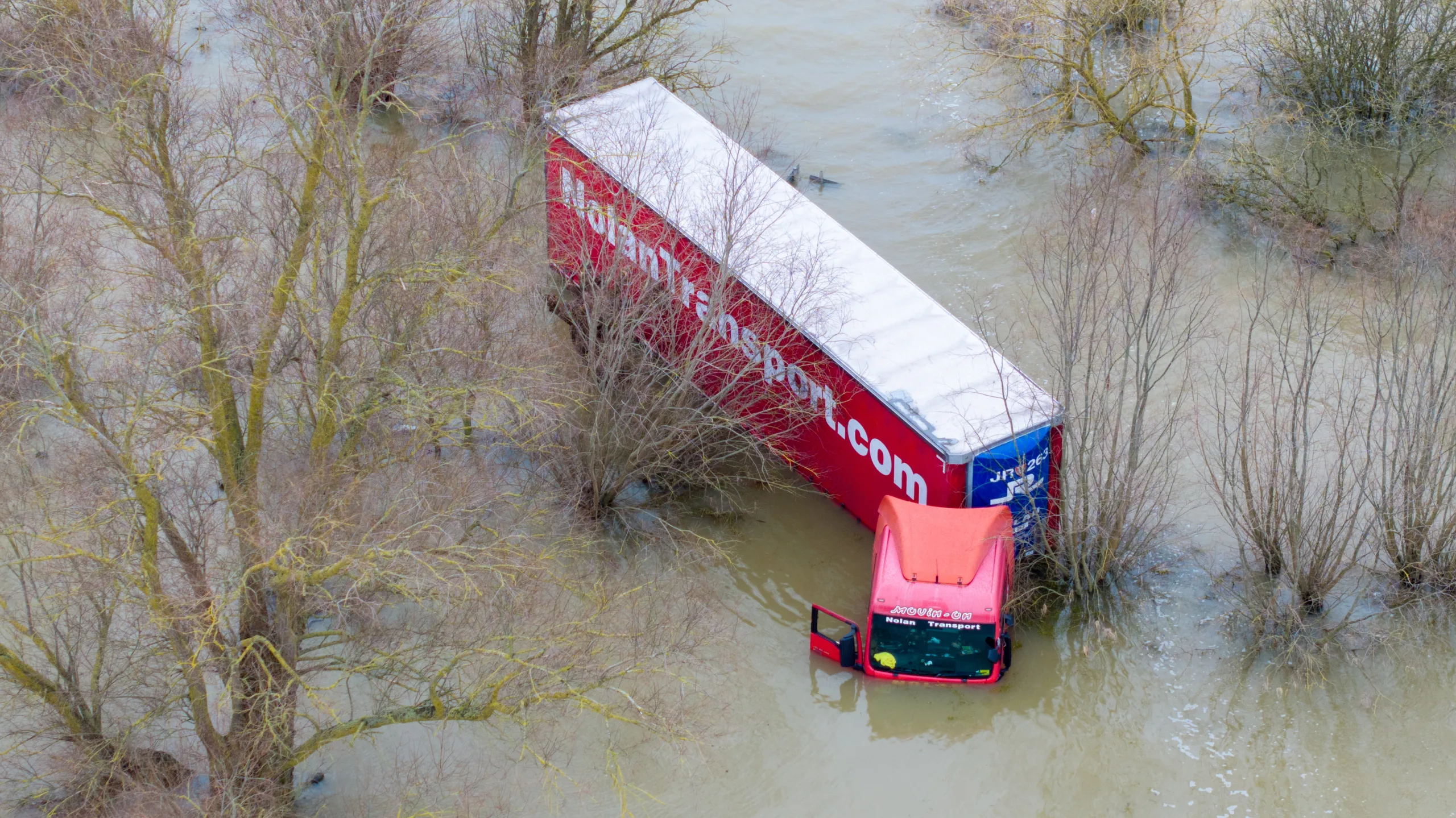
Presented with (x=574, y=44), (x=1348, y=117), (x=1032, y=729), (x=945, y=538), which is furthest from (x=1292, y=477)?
(x=574, y=44)

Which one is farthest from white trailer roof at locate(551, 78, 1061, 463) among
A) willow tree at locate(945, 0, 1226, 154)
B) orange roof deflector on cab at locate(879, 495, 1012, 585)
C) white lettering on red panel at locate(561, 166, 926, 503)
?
willow tree at locate(945, 0, 1226, 154)

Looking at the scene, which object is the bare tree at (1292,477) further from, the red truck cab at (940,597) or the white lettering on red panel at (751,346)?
the white lettering on red panel at (751,346)

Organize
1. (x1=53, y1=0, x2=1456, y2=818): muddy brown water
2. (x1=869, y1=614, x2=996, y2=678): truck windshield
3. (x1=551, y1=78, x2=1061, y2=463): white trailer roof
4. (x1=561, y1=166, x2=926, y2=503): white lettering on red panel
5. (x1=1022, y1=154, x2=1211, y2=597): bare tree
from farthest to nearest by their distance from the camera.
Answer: (x1=561, y1=166, x2=926, y2=503): white lettering on red panel → (x1=551, y1=78, x2=1061, y2=463): white trailer roof → (x1=869, y1=614, x2=996, y2=678): truck windshield → (x1=53, y1=0, x2=1456, y2=818): muddy brown water → (x1=1022, y1=154, x2=1211, y2=597): bare tree

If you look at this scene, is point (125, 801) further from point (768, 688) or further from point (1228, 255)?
point (1228, 255)

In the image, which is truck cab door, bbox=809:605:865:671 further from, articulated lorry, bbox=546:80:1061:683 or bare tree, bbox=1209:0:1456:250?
bare tree, bbox=1209:0:1456:250

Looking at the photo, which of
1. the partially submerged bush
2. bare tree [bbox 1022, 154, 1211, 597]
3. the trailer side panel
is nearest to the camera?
bare tree [bbox 1022, 154, 1211, 597]

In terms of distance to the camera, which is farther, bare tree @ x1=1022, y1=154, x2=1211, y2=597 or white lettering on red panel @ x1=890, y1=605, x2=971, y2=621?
white lettering on red panel @ x1=890, y1=605, x2=971, y2=621

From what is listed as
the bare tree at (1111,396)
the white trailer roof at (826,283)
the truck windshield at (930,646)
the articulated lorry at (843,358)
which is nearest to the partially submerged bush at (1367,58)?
the bare tree at (1111,396)

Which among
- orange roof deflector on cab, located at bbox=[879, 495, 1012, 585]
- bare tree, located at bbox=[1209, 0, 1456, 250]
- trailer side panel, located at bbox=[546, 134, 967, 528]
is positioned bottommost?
orange roof deflector on cab, located at bbox=[879, 495, 1012, 585]
